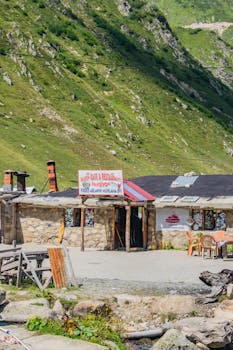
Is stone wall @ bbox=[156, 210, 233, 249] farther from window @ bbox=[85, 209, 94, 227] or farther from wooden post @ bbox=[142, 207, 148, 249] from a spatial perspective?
window @ bbox=[85, 209, 94, 227]

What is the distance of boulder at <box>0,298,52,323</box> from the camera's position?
1567cm

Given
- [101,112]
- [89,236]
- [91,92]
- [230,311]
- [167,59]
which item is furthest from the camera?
[167,59]

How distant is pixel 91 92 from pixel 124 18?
50.0 m

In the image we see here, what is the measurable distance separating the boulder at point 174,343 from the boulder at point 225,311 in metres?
2.66

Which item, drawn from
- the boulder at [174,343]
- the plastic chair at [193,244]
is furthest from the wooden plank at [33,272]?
the plastic chair at [193,244]

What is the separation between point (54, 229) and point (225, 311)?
723 inches

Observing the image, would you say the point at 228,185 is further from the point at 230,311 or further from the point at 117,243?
the point at 230,311

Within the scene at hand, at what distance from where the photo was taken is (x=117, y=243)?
1355 inches

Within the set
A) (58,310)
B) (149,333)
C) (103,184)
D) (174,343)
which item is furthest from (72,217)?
(174,343)

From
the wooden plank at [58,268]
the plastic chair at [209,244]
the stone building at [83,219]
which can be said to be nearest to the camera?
the wooden plank at [58,268]

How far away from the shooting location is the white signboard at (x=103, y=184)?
32.6 m

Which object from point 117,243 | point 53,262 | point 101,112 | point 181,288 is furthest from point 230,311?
point 101,112

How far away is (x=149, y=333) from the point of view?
54.3 feet

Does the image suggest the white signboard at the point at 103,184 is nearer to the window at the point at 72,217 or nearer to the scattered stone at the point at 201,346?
the window at the point at 72,217
